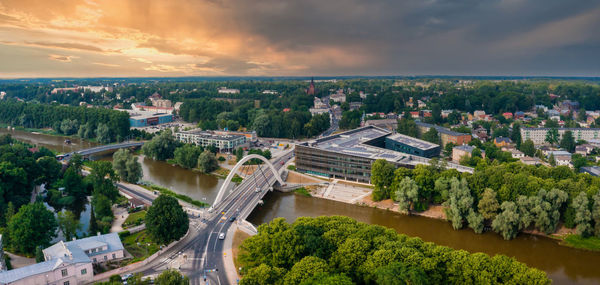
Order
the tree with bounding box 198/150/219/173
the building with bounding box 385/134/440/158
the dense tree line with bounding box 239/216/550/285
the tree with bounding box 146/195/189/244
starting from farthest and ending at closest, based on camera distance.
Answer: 1. the building with bounding box 385/134/440/158
2. the tree with bounding box 198/150/219/173
3. the tree with bounding box 146/195/189/244
4. the dense tree line with bounding box 239/216/550/285

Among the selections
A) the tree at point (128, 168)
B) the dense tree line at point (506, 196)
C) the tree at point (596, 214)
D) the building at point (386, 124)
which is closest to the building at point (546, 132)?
the building at point (386, 124)

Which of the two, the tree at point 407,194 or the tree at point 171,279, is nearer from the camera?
the tree at point 171,279

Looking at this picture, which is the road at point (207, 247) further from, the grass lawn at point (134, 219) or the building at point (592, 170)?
the building at point (592, 170)

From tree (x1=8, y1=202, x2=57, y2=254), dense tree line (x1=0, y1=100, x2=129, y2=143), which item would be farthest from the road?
dense tree line (x1=0, y1=100, x2=129, y2=143)

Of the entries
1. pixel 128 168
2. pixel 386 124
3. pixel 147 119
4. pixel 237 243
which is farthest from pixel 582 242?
pixel 147 119

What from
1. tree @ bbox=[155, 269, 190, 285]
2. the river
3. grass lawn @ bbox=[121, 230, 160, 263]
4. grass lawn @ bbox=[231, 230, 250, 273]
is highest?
tree @ bbox=[155, 269, 190, 285]

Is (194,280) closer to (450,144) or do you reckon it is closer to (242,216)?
(242,216)

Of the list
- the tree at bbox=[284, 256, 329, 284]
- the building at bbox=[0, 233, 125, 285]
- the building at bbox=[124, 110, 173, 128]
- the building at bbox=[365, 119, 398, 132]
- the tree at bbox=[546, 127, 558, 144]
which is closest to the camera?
the tree at bbox=[284, 256, 329, 284]

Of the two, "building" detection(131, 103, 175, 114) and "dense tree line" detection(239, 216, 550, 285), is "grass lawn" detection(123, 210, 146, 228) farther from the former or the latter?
"building" detection(131, 103, 175, 114)
